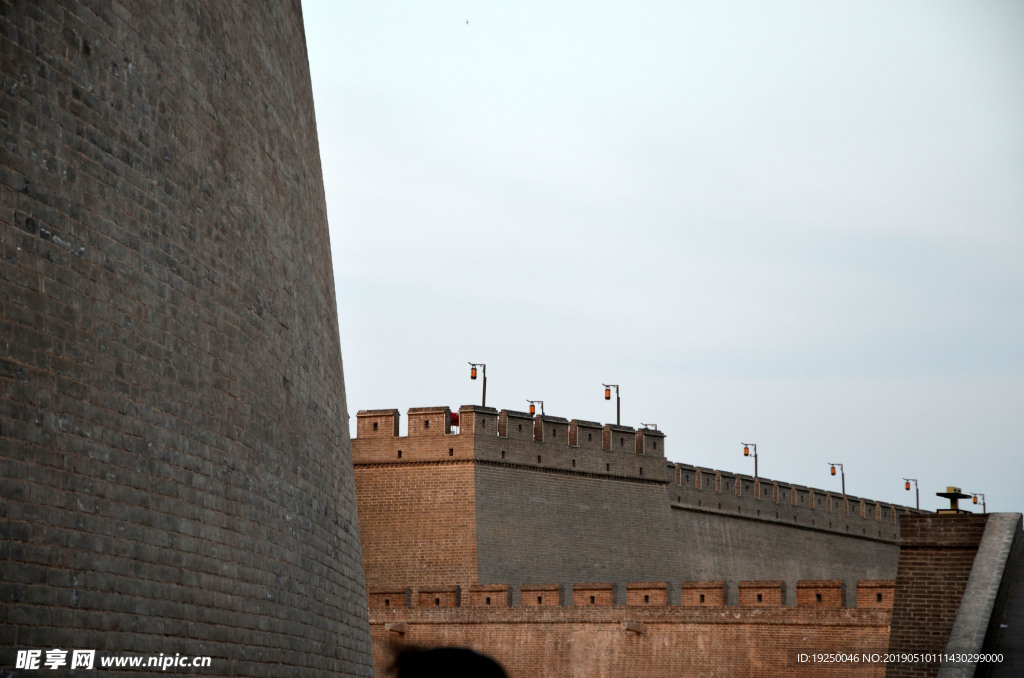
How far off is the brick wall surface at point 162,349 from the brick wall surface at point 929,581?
17.7ft

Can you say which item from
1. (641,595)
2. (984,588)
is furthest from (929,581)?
(641,595)

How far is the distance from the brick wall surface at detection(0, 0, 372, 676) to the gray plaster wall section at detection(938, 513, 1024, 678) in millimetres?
5615

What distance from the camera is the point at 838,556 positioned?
104 feet

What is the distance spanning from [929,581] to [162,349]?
24.1 feet

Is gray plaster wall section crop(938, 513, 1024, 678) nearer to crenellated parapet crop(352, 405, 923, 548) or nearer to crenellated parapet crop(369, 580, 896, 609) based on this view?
crenellated parapet crop(369, 580, 896, 609)

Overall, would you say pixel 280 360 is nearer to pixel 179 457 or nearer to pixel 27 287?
pixel 179 457

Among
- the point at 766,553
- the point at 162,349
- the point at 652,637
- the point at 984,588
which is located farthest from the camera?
the point at 766,553

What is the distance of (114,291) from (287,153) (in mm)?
4692

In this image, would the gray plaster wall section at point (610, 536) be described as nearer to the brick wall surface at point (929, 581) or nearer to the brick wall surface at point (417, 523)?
the brick wall surface at point (417, 523)

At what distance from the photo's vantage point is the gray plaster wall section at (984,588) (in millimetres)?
10062

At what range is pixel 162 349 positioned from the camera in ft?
27.8

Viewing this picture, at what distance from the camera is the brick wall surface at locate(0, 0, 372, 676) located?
270 inches

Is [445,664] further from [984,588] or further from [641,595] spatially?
→ [641,595]

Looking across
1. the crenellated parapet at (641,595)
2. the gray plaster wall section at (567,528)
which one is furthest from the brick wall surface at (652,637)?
the gray plaster wall section at (567,528)
